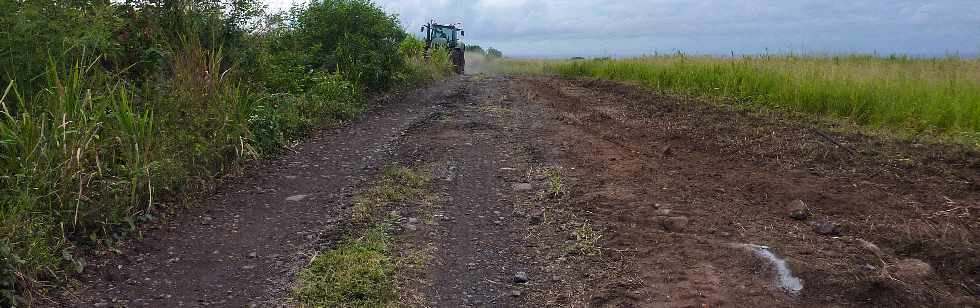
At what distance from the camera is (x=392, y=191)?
190 inches

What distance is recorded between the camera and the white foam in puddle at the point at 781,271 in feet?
10.1

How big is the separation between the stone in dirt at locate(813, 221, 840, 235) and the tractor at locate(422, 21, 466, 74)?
1894 cm

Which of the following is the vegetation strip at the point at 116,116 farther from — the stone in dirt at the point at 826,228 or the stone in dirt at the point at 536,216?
the stone in dirt at the point at 826,228

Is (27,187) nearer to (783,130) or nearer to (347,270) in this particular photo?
(347,270)

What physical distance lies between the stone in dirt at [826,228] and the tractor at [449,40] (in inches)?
746

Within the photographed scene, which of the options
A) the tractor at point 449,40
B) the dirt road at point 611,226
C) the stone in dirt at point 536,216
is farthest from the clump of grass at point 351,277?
the tractor at point 449,40

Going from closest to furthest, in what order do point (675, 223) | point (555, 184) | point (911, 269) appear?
point (911, 269)
point (675, 223)
point (555, 184)

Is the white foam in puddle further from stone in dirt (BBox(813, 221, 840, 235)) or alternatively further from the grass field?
the grass field

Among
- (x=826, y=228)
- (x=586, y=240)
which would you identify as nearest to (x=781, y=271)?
(x=826, y=228)

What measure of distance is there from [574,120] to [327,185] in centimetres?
393

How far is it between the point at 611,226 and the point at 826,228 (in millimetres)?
1178

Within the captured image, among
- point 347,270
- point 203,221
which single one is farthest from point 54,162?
point 347,270

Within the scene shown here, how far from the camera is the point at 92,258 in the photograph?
11.7 ft

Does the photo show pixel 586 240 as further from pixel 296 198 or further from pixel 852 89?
pixel 852 89
